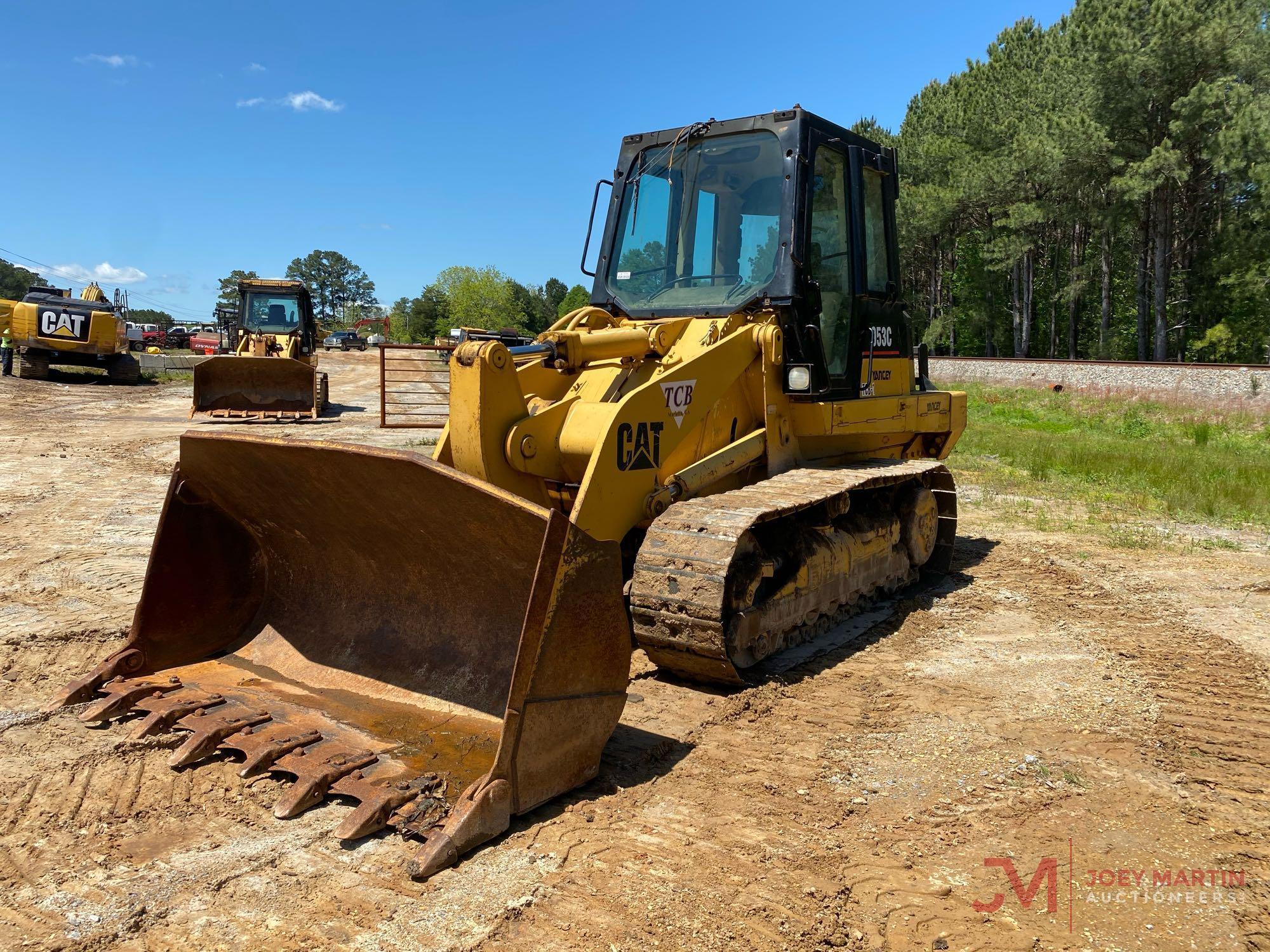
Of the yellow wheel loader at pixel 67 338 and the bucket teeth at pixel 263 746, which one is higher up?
the yellow wheel loader at pixel 67 338

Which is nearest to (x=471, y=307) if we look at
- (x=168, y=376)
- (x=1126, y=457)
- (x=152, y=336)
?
(x=152, y=336)

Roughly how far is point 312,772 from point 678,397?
249cm

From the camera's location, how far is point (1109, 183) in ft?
102

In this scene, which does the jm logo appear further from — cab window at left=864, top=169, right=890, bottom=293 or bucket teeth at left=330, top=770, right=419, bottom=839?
cab window at left=864, top=169, right=890, bottom=293

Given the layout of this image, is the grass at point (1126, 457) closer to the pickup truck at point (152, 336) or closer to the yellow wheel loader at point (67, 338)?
the yellow wheel loader at point (67, 338)

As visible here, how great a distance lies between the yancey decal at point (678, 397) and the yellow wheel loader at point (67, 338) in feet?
74.9


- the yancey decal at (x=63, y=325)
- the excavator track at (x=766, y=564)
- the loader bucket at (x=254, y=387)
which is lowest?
the excavator track at (x=766, y=564)

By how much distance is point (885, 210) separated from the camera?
6742 millimetres

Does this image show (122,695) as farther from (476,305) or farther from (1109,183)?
(476,305)

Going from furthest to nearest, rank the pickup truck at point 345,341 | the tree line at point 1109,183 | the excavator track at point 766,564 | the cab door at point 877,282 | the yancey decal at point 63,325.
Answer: the pickup truck at point 345,341
the tree line at point 1109,183
the yancey decal at point 63,325
the cab door at point 877,282
the excavator track at point 766,564

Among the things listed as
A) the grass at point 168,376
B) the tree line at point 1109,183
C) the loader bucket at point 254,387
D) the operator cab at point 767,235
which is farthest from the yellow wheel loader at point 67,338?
the tree line at point 1109,183

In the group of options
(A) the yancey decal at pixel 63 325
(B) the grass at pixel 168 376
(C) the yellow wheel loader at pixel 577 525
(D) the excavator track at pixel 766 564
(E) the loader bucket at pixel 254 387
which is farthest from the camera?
(B) the grass at pixel 168 376

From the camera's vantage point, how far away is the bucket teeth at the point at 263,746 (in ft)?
11.6

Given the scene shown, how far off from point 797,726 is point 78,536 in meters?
6.45
